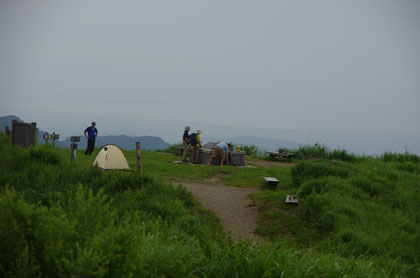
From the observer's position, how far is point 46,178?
7.73 metres

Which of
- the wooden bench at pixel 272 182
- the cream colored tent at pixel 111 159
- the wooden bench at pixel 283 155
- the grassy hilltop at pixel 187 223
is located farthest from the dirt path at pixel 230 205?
the wooden bench at pixel 283 155

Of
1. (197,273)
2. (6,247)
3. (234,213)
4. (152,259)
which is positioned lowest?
(234,213)

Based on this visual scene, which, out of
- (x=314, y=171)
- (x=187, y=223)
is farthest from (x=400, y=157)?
(x=187, y=223)

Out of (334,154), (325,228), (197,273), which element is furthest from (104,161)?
(334,154)

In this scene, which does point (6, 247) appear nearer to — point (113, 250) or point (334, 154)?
point (113, 250)

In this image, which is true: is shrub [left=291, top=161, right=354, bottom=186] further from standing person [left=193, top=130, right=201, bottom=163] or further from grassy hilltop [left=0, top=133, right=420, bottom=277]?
standing person [left=193, top=130, right=201, bottom=163]

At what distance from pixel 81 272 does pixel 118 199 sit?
16.8 feet

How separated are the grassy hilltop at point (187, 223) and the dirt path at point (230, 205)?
319 mm

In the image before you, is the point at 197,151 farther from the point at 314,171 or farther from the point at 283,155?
the point at 314,171

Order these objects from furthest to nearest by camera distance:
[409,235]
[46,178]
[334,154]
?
[334,154], [46,178], [409,235]

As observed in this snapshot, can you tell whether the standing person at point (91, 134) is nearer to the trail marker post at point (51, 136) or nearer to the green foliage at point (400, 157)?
the trail marker post at point (51, 136)

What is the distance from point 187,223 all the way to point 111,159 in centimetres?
688

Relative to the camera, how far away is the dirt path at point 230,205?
752 cm

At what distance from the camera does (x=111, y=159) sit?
1236 cm
